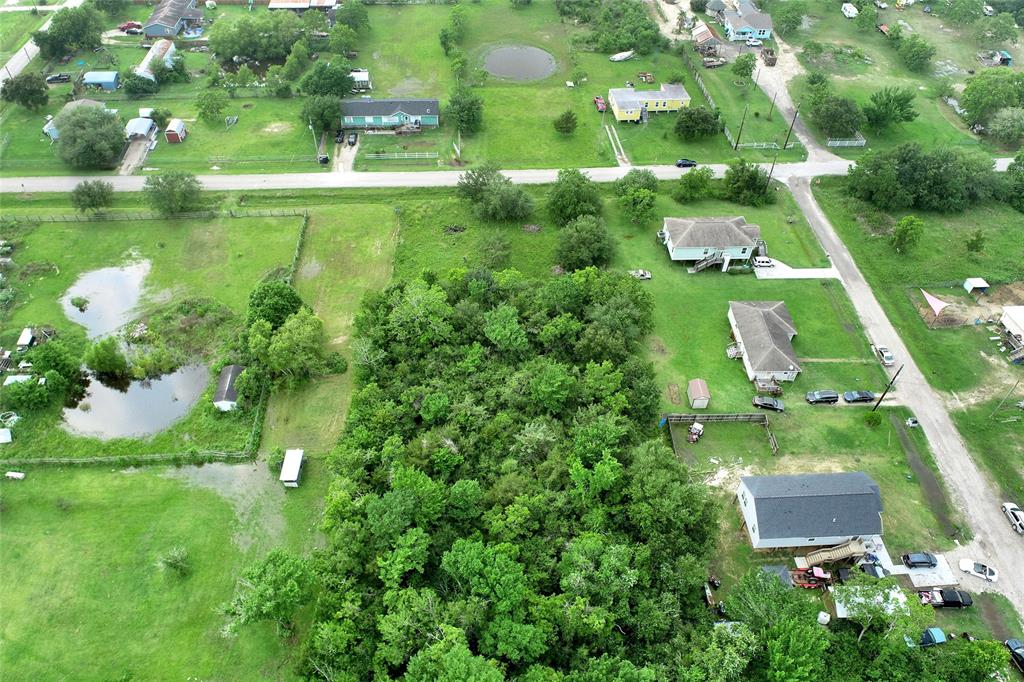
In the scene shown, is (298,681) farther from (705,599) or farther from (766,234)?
(766,234)

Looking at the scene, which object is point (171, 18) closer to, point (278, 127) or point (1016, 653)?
point (278, 127)

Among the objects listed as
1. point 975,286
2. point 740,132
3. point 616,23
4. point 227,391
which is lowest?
point 227,391

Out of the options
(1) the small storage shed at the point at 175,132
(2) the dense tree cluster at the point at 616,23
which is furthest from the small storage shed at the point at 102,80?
(2) the dense tree cluster at the point at 616,23

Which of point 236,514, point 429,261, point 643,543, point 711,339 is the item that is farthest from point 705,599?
point 429,261

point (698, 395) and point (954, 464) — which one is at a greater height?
point (698, 395)

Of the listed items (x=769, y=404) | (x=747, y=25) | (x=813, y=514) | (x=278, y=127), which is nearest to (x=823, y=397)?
(x=769, y=404)
